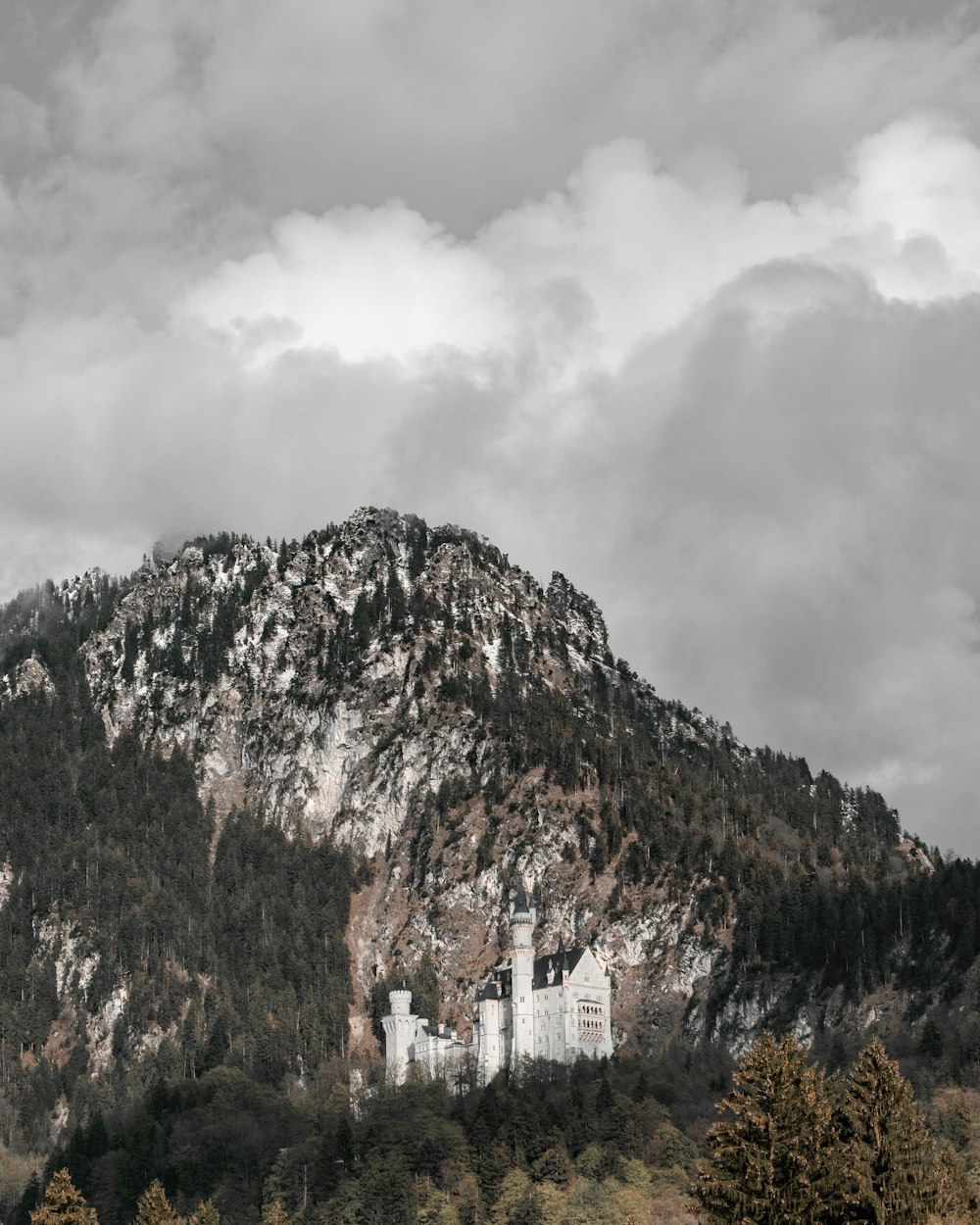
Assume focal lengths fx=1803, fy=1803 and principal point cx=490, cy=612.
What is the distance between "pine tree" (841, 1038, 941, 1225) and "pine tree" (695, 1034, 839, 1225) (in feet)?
5.67

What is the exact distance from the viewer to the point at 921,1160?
83.3m

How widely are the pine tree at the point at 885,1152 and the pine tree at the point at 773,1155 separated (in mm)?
1728

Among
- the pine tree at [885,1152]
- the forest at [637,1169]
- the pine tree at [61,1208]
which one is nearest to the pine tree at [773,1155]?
the forest at [637,1169]

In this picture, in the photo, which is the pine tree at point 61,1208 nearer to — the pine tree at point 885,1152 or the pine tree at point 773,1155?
the pine tree at point 773,1155

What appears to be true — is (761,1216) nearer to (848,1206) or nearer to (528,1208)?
(848,1206)

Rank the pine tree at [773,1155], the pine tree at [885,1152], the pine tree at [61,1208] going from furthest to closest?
the pine tree at [61,1208] → the pine tree at [885,1152] → the pine tree at [773,1155]

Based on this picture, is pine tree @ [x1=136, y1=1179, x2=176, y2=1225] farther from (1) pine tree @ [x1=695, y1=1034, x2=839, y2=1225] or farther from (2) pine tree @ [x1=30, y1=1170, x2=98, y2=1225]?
(1) pine tree @ [x1=695, y1=1034, x2=839, y2=1225]

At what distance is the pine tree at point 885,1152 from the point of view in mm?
81875

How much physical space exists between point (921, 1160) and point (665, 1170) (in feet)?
337

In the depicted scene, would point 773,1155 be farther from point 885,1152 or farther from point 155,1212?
point 155,1212

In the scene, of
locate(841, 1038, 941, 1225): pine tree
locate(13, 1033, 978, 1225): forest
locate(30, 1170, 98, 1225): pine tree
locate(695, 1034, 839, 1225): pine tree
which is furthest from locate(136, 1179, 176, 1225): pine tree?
locate(841, 1038, 941, 1225): pine tree

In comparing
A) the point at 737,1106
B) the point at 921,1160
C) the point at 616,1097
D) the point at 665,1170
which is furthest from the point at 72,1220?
the point at 616,1097

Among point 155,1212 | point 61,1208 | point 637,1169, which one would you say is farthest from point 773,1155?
point 637,1169

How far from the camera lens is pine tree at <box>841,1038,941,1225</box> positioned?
269ft
